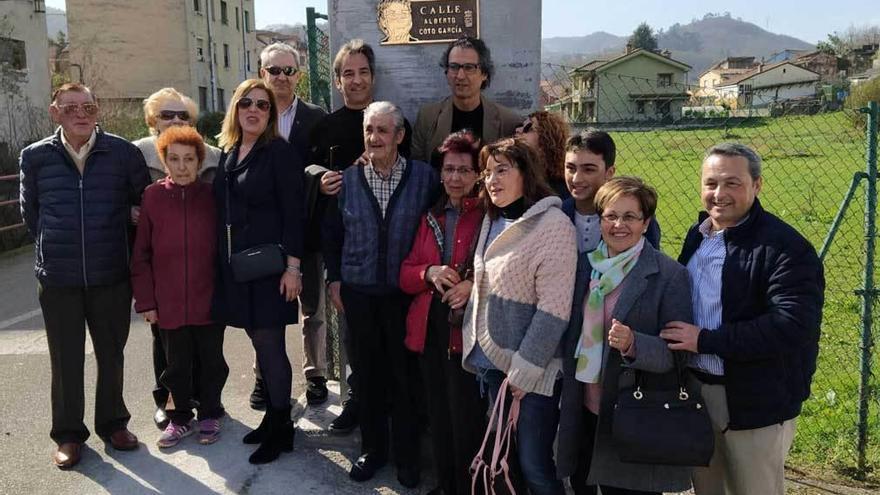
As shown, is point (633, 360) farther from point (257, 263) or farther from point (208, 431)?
point (208, 431)

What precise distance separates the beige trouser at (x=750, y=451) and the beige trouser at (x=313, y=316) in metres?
2.58

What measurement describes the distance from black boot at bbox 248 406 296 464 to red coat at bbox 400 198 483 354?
3.40ft

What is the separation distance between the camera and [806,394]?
266 cm

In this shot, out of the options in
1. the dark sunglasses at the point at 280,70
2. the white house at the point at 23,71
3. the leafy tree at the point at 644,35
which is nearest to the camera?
the dark sunglasses at the point at 280,70

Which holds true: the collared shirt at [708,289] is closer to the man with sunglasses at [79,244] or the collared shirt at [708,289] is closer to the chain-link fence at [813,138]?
the chain-link fence at [813,138]

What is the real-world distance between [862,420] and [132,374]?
16.3ft

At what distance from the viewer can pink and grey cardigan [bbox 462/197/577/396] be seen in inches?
111

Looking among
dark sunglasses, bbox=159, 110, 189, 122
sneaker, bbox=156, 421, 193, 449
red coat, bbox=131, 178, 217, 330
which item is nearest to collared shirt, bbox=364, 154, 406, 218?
red coat, bbox=131, 178, 217, 330

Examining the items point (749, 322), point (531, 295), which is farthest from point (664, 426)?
point (531, 295)

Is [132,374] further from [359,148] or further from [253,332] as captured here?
[359,148]

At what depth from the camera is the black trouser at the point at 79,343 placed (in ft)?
12.6

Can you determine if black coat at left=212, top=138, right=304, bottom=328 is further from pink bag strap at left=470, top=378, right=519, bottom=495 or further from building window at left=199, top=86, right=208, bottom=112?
building window at left=199, top=86, right=208, bottom=112

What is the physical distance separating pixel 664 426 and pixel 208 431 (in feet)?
9.00

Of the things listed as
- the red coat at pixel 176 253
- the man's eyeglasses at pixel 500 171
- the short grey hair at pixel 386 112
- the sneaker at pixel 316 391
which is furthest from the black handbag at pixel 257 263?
the man's eyeglasses at pixel 500 171
